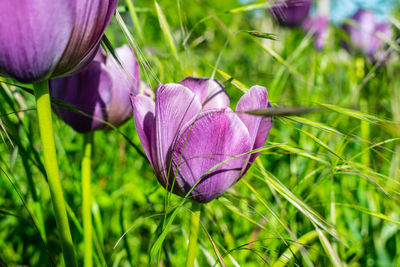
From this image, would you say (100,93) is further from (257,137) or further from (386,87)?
(386,87)

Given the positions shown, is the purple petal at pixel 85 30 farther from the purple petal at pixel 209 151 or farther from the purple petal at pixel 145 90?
the purple petal at pixel 145 90

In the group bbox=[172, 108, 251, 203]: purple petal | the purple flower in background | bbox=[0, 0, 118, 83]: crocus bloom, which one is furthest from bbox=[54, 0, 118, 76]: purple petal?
the purple flower in background

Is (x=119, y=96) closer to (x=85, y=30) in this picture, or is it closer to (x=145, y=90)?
(x=145, y=90)

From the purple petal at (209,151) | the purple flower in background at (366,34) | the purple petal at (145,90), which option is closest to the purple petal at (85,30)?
the purple petal at (209,151)

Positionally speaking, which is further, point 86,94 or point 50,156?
point 86,94

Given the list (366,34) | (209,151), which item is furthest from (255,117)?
(366,34)
